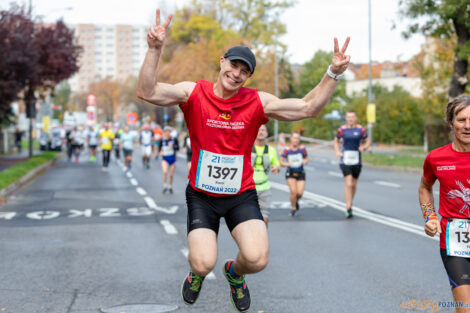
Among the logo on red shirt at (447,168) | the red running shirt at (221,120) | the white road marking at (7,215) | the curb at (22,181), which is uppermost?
the red running shirt at (221,120)

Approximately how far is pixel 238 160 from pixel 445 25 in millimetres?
22288

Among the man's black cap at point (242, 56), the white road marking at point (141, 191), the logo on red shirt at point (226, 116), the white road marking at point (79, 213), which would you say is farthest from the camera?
the white road marking at point (141, 191)

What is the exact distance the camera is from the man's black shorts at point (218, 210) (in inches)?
198

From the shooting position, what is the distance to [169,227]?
11383 millimetres

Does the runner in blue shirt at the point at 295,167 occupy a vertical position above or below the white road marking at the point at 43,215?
above

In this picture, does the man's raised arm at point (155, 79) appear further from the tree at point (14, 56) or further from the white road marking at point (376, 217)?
the tree at point (14, 56)

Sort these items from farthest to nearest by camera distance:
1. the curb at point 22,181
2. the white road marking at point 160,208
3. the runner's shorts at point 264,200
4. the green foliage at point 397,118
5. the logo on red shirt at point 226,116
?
the green foliage at point 397,118, the curb at point 22,181, the white road marking at point 160,208, the runner's shorts at point 264,200, the logo on red shirt at point 226,116

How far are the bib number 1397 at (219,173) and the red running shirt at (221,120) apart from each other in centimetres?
3

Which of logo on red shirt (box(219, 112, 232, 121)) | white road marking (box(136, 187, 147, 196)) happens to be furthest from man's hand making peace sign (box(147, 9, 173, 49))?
white road marking (box(136, 187, 147, 196))

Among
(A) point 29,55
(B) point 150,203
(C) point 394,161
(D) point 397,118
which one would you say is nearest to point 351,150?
(B) point 150,203

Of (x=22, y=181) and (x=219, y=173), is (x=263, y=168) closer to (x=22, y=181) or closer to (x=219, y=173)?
(x=219, y=173)

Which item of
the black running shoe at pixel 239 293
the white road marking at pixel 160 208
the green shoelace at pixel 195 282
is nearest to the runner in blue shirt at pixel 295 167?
the white road marking at pixel 160 208

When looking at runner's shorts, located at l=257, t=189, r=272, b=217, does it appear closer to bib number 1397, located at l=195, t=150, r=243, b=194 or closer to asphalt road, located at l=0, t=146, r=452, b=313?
asphalt road, located at l=0, t=146, r=452, b=313

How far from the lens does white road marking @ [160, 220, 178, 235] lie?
10.8 metres
